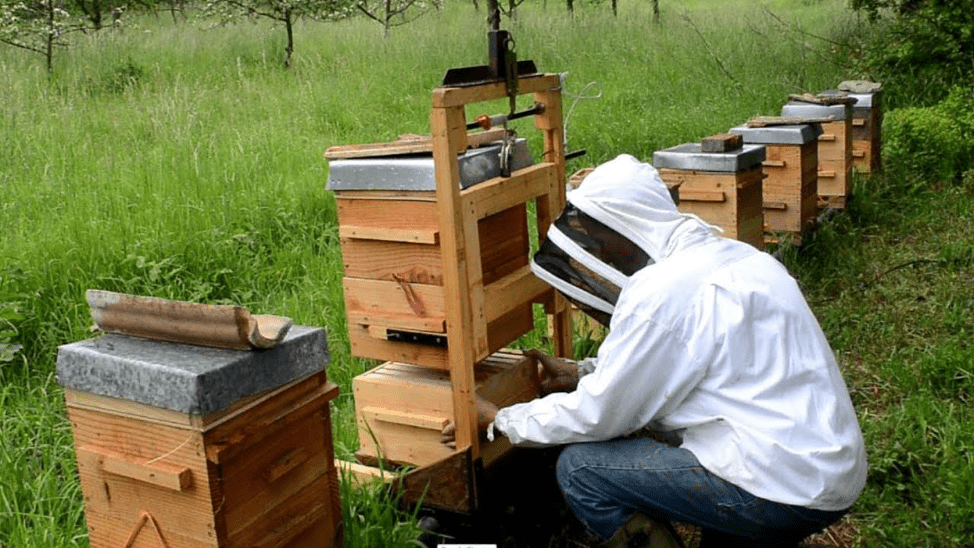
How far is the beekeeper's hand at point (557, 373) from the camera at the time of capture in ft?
11.2

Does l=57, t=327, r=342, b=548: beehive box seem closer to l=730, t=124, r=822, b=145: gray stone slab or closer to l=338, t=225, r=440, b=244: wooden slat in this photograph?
l=338, t=225, r=440, b=244: wooden slat

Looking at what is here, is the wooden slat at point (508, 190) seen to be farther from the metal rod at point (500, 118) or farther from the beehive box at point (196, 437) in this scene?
the beehive box at point (196, 437)

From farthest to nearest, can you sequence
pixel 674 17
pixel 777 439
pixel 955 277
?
pixel 674 17 → pixel 955 277 → pixel 777 439

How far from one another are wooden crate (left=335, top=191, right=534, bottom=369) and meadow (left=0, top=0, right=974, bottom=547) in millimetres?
531

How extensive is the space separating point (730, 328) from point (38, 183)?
4.73 metres

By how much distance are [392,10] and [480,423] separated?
13158 mm

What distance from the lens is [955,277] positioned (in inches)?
Result: 223

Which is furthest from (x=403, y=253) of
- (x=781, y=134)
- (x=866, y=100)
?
(x=866, y=100)

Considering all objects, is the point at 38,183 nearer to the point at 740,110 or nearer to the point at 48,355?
the point at 48,355

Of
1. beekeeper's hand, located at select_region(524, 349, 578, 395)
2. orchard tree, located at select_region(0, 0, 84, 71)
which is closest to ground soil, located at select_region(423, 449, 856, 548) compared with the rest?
beekeeper's hand, located at select_region(524, 349, 578, 395)

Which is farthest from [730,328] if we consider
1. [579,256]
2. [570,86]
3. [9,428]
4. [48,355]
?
[570,86]

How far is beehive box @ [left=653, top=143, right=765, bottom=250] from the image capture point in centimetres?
490

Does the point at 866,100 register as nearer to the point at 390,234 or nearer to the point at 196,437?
the point at 390,234

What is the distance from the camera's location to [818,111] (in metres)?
6.58
